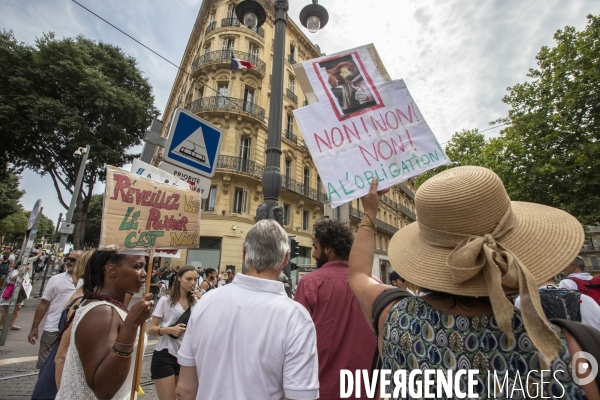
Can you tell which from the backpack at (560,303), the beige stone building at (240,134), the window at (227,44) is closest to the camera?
the backpack at (560,303)

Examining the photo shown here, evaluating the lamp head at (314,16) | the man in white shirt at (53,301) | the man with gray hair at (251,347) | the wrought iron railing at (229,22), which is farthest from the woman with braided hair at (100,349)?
the wrought iron railing at (229,22)

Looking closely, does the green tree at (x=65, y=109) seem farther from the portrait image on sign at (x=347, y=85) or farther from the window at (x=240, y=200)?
the portrait image on sign at (x=347, y=85)

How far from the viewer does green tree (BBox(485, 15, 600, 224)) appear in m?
12.7

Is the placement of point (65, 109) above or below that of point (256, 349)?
above

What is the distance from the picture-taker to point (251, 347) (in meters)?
1.41

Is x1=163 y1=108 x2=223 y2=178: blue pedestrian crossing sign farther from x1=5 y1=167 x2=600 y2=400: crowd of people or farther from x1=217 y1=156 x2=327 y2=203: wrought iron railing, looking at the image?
x1=217 y1=156 x2=327 y2=203: wrought iron railing

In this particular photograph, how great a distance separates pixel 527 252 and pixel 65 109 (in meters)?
22.1

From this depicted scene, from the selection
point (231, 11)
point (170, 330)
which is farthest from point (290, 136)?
point (170, 330)

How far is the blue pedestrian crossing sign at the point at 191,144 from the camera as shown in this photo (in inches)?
131

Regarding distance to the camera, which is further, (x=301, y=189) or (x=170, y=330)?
(x=301, y=189)

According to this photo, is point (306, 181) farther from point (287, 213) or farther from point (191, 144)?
point (191, 144)

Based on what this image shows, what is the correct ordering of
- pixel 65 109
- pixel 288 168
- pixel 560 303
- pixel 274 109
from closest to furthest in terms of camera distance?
pixel 560 303
pixel 274 109
pixel 65 109
pixel 288 168

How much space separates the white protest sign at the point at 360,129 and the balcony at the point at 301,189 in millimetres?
18992

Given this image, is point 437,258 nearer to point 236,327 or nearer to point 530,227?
point 530,227
